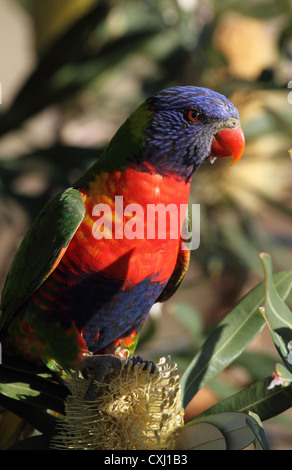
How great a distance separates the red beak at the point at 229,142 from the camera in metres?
0.85

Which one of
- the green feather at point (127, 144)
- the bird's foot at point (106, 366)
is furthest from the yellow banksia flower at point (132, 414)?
the green feather at point (127, 144)

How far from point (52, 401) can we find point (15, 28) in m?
2.93

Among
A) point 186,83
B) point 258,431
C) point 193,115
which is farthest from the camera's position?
point 186,83

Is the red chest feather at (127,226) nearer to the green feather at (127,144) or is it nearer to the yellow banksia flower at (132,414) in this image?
the green feather at (127,144)

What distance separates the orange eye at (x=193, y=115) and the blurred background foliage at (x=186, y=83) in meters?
0.41

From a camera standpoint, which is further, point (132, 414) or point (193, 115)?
point (193, 115)

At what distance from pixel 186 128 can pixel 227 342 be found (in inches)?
13.6

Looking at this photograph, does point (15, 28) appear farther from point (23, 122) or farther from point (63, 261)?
point (63, 261)

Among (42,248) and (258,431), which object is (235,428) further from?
(42,248)

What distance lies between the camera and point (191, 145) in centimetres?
85

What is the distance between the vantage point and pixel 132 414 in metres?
0.68

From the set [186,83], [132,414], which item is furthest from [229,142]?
[186,83]

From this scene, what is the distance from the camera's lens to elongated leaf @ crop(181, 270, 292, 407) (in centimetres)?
78

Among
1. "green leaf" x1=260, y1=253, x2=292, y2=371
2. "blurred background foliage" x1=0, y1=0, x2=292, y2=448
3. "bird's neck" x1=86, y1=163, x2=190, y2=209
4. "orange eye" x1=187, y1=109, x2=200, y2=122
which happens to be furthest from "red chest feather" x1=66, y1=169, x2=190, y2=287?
"blurred background foliage" x1=0, y1=0, x2=292, y2=448
